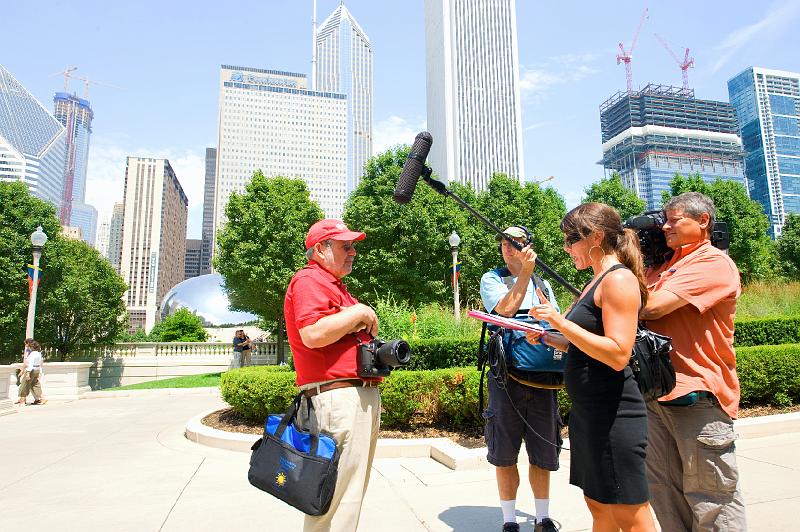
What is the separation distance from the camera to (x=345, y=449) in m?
2.41

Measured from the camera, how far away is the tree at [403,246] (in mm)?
25109

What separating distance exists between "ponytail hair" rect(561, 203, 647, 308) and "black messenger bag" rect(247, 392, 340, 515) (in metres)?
1.66

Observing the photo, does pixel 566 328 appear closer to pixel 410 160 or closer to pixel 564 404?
pixel 410 160

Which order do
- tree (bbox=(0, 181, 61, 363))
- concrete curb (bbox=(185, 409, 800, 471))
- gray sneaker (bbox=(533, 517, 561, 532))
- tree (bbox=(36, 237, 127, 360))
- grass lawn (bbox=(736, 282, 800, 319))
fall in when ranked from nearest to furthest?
gray sneaker (bbox=(533, 517, 561, 532)), concrete curb (bbox=(185, 409, 800, 471)), grass lawn (bbox=(736, 282, 800, 319)), tree (bbox=(0, 181, 61, 363)), tree (bbox=(36, 237, 127, 360))

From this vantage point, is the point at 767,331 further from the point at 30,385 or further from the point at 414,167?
the point at 30,385

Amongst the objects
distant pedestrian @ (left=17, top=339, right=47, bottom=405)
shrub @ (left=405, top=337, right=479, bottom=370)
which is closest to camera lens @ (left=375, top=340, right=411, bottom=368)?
shrub @ (left=405, top=337, right=479, bottom=370)

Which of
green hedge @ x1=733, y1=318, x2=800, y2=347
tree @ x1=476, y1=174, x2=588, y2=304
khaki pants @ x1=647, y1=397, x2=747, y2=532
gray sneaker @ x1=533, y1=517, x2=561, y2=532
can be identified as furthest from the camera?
tree @ x1=476, y1=174, x2=588, y2=304

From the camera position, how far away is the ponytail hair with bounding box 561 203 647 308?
92.1 inches

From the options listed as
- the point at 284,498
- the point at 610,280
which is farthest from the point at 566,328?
the point at 284,498

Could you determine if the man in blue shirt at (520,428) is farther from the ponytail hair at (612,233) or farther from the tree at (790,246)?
the tree at (790,246)

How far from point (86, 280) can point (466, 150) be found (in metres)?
118

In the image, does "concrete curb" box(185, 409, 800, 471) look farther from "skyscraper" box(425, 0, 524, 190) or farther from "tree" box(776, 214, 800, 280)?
"skyscraper" box(425, 0, 524, 190)

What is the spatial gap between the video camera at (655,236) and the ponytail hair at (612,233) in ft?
1.81

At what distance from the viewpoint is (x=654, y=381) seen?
7.20ft
